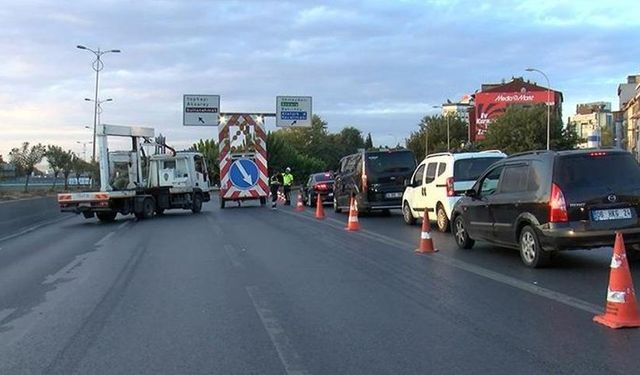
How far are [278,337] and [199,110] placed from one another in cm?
4693

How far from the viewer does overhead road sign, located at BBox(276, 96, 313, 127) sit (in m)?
53.3

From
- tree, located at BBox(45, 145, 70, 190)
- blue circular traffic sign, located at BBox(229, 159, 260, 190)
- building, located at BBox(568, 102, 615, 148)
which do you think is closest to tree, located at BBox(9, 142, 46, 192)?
tree, located at BBox(45, 145, 70, 190)

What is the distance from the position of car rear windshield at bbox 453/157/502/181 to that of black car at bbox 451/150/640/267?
16.4ft

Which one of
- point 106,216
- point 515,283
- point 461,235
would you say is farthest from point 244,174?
point 515,283

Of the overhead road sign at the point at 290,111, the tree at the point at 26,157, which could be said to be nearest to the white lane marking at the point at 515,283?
the overhead road sign at the point at 290,111

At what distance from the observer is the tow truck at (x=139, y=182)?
23.4m

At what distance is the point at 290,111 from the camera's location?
176ft

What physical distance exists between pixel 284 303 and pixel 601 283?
164 inches

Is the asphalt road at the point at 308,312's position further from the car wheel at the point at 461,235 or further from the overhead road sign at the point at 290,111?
the overhead road sign at the point at 290,111

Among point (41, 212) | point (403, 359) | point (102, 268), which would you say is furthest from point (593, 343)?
point (41, 212)

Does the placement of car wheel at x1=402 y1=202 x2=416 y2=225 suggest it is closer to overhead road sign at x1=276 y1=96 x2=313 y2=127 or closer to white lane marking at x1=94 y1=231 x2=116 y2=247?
white lane marking at x1=94 y1=231 x2=116 y2=247

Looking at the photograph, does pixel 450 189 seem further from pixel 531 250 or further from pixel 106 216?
pixel 106 216

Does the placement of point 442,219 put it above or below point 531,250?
above

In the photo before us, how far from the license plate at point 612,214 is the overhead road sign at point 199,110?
4394 cm
